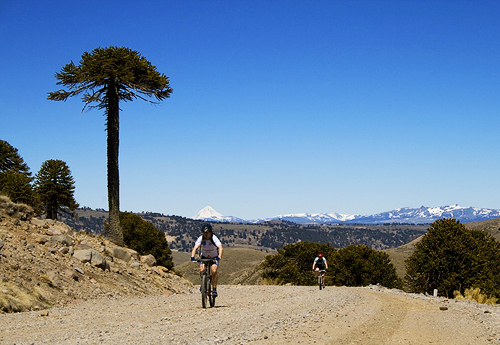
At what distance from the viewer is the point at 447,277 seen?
38.6 metres

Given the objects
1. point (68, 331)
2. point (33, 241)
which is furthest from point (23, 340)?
point (33, 241)

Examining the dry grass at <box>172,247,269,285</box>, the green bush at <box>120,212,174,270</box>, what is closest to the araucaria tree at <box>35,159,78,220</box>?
the green bush at <box>120,212,174,270</box>

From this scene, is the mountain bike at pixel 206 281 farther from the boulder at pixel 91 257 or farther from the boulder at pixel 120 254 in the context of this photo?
the boulder at pixel 120 254

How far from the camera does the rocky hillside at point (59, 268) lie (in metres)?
15.6

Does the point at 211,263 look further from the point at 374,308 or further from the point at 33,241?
the point at 33,241

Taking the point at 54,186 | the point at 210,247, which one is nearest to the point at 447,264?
the point at 210,247

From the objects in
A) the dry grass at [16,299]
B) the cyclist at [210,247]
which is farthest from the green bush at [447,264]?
the dry grass at [16,299]

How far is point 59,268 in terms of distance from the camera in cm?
1877

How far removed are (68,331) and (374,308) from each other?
32.5 ft

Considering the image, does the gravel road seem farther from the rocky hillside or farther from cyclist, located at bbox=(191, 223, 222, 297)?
the rocky hillside

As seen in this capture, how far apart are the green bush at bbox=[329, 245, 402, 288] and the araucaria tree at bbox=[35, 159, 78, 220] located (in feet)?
110

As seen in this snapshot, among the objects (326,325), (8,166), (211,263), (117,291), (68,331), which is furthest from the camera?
(8,166)

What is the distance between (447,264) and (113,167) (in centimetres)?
2929

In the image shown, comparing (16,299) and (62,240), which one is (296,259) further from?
(16,299)
